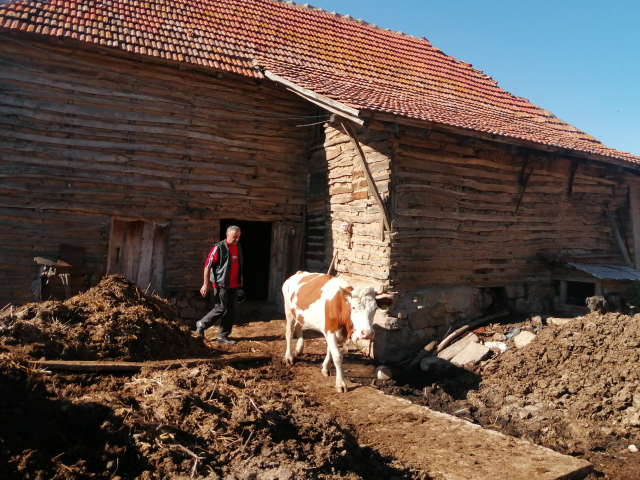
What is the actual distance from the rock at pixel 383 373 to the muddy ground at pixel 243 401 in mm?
155

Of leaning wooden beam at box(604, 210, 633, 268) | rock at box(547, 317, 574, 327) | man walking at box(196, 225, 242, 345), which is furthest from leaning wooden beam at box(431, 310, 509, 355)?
leaning wooden beam at box(604, 210, 633, 268)

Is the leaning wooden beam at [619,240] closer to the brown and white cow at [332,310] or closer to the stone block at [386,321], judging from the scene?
the stone block at [386,321]

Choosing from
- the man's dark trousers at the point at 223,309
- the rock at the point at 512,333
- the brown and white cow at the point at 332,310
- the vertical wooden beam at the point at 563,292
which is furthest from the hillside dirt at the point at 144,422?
the vertical wooden beam at the point at 563,292

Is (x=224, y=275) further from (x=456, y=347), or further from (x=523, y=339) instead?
(x=523, y=339)

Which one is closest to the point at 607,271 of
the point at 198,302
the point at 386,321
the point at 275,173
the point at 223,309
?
the point at 386,321

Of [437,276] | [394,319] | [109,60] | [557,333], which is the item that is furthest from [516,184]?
[109,60]

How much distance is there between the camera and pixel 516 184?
9.28 m

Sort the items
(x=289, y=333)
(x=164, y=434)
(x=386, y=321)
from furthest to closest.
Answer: (x=386, y=321) < (x=289, y=333) < (x=164, y=434)

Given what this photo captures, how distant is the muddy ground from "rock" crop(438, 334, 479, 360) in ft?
1.43

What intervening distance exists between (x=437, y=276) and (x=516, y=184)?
266 cm

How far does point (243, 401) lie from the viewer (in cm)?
426

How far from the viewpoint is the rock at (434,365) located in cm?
723

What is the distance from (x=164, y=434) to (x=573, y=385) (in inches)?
195

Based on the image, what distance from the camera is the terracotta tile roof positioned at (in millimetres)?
8312
